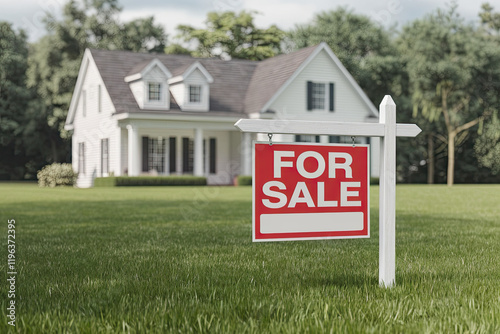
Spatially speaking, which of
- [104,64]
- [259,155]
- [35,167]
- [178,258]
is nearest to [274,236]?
[259,155]

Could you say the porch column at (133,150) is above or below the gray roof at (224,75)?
below

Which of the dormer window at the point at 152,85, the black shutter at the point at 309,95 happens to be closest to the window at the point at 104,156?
the dormer window at the point at 152,85

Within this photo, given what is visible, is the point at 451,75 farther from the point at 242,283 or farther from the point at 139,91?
the point at 242,283

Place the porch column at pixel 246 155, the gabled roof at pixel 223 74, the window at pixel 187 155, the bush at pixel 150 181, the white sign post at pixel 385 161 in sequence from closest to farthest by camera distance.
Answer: the white sign post at pixel 385 161 < the bush at pixel 150 181 < the gabled roof at pixel 223 74 < the porch column at pixel 246 155 < the window at pixel 187 155

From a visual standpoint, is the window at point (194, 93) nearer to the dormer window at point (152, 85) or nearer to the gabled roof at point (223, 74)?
the gabled roof at point (223, 74)

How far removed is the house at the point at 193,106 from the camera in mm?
31406

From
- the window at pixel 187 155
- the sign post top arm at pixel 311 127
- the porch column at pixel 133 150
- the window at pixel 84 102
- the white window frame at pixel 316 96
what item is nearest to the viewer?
the sign post top arm at pixel 311 127

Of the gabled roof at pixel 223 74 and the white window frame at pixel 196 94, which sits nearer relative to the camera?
the gabled roof at pixel 223 74

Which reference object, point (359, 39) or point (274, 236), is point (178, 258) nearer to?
point (274, 236)

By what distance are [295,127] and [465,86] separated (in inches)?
1509

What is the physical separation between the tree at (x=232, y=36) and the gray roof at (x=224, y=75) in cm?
721

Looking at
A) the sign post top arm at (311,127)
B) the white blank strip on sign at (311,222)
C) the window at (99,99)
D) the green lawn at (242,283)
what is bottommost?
the green lawn at (242,283)

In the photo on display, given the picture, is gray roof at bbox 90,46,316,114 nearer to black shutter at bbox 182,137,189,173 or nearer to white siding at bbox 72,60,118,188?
white siding at bbox 72,60,118,188

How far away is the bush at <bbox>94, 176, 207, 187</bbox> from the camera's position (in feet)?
93.9
